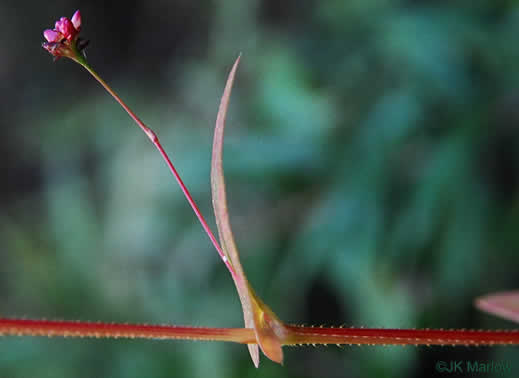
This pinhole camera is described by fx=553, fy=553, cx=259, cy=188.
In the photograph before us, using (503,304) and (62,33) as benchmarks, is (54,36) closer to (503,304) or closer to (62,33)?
(62,33)

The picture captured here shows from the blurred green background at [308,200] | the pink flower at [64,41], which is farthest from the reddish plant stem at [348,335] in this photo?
the blurred green background at [308,200]

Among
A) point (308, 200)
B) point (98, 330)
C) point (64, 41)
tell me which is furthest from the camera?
point (308, 200)

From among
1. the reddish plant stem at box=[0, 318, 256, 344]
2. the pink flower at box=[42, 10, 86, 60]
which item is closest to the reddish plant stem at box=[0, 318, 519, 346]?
the reddish plant stem at box=[0, 318, 256, 344]

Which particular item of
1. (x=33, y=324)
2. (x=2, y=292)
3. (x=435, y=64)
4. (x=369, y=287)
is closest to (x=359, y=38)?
(x=435, y=64)

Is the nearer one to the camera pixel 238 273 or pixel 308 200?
pixel 238 273

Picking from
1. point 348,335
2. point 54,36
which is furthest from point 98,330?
point 54,36

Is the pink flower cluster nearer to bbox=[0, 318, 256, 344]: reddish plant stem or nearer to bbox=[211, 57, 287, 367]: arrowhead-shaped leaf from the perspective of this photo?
bbox=[211, 57, 287, 367]: arrowhead-shaped leaf
